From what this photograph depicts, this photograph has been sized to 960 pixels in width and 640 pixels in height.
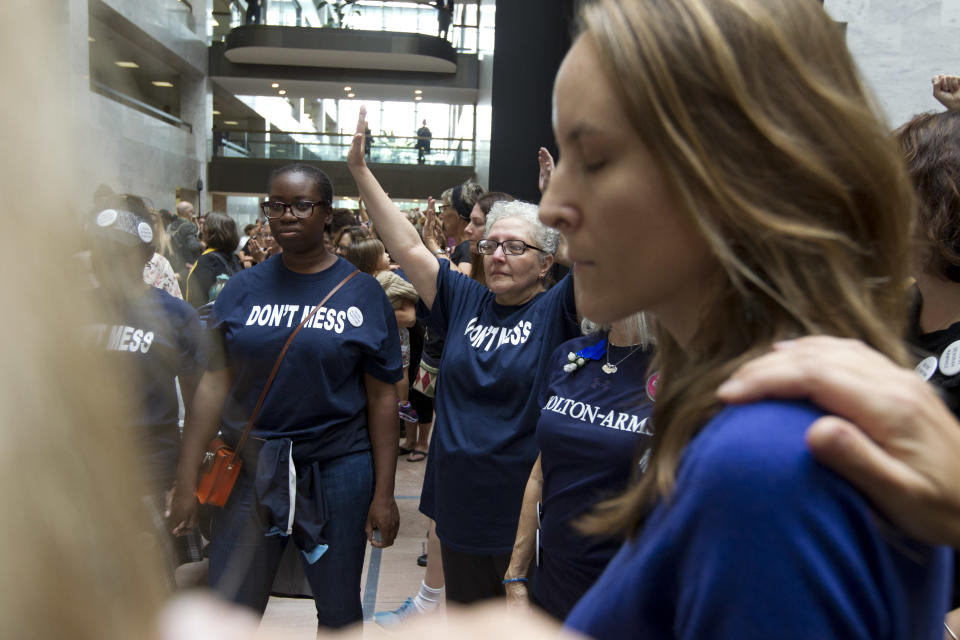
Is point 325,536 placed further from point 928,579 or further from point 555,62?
point 555,62

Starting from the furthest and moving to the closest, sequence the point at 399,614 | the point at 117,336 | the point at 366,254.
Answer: the point at 366,254, the point at 399,614, the point at 117,336

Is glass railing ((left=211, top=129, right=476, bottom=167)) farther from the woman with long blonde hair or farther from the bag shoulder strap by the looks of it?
the woman with long blonde hair

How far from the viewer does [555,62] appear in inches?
176

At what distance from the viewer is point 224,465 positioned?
2.53 metres

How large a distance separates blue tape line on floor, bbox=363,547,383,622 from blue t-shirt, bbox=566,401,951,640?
3.27m

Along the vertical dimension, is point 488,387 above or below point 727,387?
below

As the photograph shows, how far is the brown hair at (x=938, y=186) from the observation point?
1666 mm

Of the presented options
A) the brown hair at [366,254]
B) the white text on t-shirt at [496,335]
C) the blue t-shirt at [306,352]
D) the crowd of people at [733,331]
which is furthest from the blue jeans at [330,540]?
the brown hair at [366,254]

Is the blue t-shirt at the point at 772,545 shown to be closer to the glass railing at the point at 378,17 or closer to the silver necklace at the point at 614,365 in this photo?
the silver necklace at the point at 614,365

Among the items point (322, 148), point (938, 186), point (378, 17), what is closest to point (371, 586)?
point (938, 186)

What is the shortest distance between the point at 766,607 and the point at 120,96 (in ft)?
1.70

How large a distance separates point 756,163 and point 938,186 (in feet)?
4.45

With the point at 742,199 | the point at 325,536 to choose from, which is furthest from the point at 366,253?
the point at 742,199

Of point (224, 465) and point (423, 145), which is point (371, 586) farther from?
point (423, 145)
